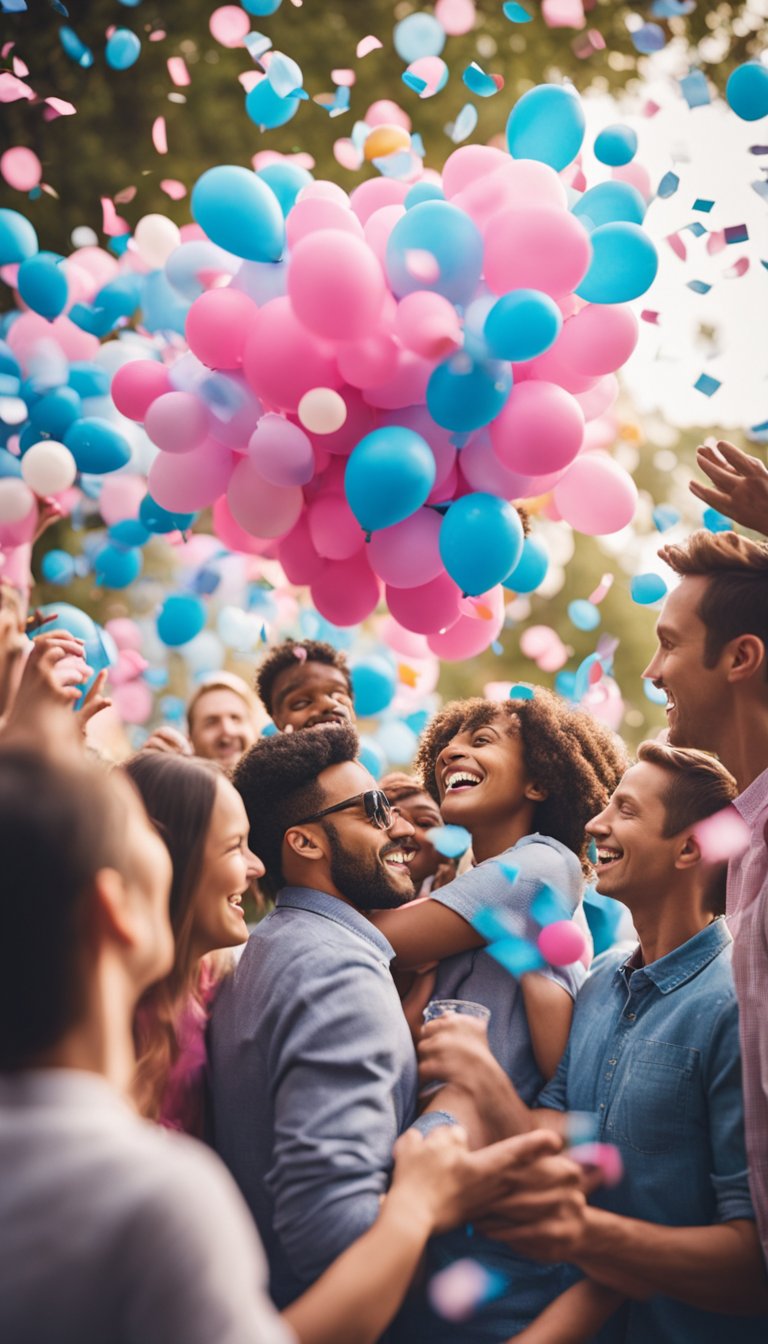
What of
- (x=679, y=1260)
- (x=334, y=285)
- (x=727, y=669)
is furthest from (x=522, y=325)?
(x=679, y=1260)

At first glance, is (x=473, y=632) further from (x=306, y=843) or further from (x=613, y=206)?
(x=613, y=206)

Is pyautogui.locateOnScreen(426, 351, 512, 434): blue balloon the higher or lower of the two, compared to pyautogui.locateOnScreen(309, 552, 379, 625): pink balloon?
higher

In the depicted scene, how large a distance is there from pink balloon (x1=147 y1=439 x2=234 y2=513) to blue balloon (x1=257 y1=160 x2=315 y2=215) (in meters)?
0.71

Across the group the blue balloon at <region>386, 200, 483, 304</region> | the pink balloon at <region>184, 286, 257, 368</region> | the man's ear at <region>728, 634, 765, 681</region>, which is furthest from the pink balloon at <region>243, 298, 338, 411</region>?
the man's ear at <region>728, 634, 765, 681</region>

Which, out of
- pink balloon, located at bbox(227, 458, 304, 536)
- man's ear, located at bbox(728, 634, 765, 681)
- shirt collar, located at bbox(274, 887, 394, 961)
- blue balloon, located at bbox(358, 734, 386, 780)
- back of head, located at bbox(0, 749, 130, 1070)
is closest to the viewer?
back of head, located at bbox(0, 749, 130, 1070)

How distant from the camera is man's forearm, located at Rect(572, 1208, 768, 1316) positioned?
2.07 metres

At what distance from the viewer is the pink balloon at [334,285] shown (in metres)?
2.63

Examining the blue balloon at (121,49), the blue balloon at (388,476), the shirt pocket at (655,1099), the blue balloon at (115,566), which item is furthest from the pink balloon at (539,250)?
the blue balloon at (121,49)

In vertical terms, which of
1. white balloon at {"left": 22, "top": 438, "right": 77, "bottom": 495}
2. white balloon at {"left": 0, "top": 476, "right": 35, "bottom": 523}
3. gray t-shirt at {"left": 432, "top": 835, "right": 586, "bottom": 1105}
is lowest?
gray t-shirt at {"left": 432, "top": 835, "right": 586, "bottom": 1105}

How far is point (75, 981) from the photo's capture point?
4.18 feet

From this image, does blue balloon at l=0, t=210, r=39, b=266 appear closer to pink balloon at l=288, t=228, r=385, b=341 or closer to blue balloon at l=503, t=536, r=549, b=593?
pink balloon at l=288, t=228, r=385, b=341

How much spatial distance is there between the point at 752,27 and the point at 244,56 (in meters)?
3.27

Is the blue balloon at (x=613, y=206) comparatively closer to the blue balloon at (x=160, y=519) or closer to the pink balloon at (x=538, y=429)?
the pink balloon at (x=538, y=429)

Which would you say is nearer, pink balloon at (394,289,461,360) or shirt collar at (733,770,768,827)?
shirt collar at (733,770,768,827)
